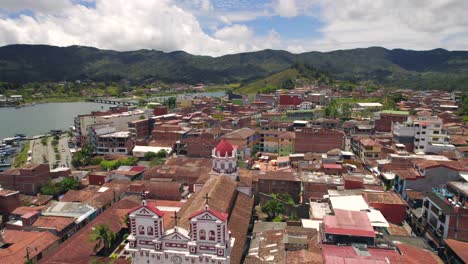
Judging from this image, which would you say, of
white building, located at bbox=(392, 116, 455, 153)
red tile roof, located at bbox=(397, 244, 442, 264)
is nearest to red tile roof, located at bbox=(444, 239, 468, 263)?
red tile roof, located at bbox=(397, 244, 442, 264)

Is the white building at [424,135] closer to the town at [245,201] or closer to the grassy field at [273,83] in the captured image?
the town at [245,201]

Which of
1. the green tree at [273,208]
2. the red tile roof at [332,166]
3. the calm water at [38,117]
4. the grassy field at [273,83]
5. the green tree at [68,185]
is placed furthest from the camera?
the grassy field at [273,83]

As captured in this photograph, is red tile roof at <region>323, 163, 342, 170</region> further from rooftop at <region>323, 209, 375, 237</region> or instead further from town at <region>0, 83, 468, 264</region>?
rooftop at <region>323, 209, 375, 237</region>

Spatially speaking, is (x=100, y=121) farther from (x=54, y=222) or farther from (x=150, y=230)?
(x=150, y=230)

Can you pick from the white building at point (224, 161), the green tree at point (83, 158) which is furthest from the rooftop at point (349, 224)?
the green tree at point (83, 158)

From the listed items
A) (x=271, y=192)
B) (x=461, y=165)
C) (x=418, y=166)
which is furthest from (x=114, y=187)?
(x=461, y=165)
